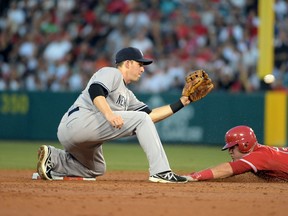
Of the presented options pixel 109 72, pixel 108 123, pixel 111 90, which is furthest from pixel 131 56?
pixel 108 123

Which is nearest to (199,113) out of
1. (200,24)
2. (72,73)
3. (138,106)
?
(200,24)

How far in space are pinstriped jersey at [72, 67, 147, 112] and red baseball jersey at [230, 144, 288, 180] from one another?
4.22ft

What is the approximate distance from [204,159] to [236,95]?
3.32 metres

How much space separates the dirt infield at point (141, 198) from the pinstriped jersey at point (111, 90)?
79cm

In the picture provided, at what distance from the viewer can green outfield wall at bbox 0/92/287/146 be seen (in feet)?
49.1

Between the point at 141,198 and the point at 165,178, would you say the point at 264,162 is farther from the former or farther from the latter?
the point at 141,198

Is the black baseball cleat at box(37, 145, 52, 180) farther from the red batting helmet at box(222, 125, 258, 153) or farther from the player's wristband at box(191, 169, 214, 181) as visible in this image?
the red batting helmet at box(222, 125, 258, 153)

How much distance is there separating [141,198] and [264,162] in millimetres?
1817

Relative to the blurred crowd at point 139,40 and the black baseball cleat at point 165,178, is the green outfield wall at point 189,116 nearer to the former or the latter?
the blurred crowd at point 139,40

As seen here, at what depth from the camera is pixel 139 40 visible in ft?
55.7

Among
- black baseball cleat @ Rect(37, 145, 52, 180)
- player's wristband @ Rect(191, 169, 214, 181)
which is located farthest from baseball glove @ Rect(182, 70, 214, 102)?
black baseball cleat @ Rect(37, 145, 52, 180)

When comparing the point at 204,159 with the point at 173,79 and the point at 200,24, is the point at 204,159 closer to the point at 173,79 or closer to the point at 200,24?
the point at 173,79

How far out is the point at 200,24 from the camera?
16984mm

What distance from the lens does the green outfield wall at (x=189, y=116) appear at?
15.0m
